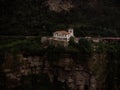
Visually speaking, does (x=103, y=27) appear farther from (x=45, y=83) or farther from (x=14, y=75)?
(x=14, y=75)

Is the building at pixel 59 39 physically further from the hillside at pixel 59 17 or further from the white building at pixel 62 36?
the hillside at pixel 59 17

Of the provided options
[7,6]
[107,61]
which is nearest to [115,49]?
[107,61]

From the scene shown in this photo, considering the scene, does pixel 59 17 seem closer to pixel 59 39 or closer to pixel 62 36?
pixel 62 36

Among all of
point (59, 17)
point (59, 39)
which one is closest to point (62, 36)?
point (59, 39)

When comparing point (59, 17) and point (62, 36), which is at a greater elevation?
point (59, 17)

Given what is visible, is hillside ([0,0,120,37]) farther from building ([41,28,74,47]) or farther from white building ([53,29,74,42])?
building ([41,28,74,47])

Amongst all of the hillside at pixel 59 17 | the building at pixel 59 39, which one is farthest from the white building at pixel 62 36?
the hillside at pixel 59 17
